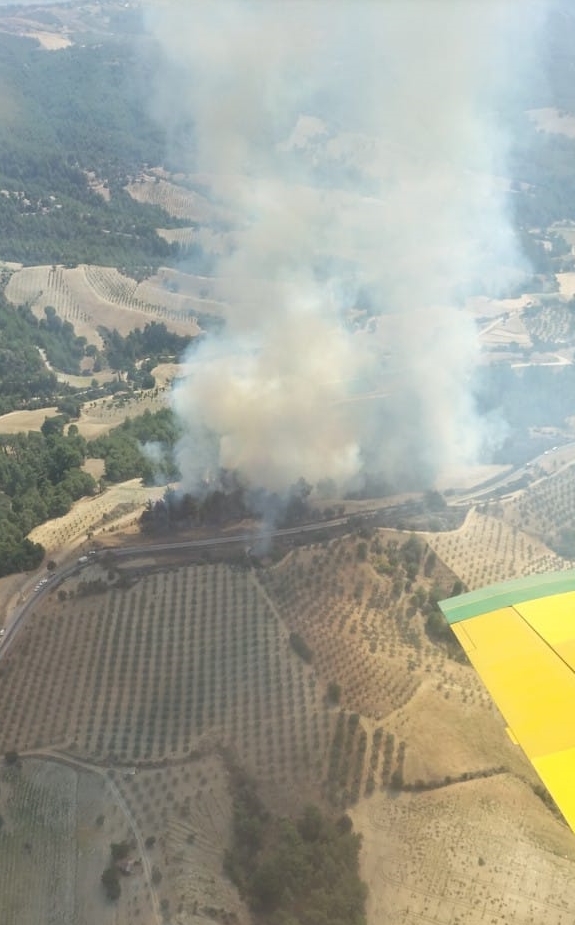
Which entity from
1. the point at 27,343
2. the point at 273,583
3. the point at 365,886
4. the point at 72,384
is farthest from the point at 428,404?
the point at 27,343

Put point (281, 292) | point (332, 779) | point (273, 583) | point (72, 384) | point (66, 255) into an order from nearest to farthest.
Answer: point (332, 779)
point (273, 583)
point (281, 292)
point (72, 384)
point (66, 255)

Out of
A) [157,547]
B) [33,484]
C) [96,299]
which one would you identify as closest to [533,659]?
[157,547]

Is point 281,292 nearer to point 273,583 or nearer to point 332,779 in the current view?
point 273,583

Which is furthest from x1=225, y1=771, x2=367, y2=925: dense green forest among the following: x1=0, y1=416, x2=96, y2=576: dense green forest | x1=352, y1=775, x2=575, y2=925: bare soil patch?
x1=0, y1=416, x2=96, y2=576: dense green forest

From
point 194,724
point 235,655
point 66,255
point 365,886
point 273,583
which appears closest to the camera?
point 365,886

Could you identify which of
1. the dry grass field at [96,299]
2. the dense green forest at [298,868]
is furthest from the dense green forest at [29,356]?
the dense green forest at [298,868]

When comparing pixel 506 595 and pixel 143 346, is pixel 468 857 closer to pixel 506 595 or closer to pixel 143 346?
pixel 506 595

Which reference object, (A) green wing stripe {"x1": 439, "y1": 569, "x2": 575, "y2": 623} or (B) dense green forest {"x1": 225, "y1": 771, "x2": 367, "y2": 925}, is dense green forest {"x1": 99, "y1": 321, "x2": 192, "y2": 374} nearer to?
(B) dense green forest {"x1": 225, "y1": 771, "x2": 367, "y2": 925}

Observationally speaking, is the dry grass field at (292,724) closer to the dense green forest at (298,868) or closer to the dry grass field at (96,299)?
the dense green forest at (298,868)
